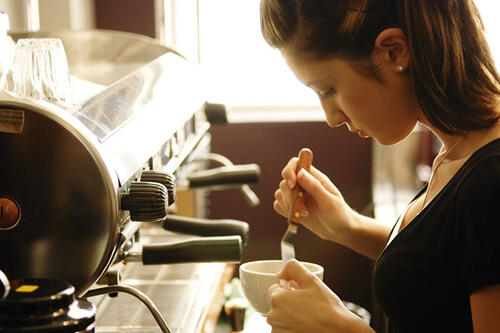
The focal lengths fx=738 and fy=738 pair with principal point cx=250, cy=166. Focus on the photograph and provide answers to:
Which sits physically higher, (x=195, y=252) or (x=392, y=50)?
(x=392, y=50)

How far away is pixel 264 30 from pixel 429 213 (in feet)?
1.12

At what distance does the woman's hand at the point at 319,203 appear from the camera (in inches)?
50.5

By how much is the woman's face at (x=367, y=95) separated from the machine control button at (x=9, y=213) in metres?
0.42

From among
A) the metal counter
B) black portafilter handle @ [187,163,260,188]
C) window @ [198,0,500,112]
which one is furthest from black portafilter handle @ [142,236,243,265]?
window @ [198,0,500,112]

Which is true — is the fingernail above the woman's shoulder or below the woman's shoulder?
below

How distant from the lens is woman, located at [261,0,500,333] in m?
0.91

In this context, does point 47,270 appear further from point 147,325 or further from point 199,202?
point 199,202

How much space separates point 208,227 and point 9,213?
572mm

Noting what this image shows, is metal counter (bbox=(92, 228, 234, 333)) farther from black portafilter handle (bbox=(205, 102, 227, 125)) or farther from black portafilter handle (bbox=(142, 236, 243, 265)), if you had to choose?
black portafilter handle (bbox=(205, 102, 227, 125))

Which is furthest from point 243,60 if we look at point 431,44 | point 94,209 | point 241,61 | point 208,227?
point 94,209

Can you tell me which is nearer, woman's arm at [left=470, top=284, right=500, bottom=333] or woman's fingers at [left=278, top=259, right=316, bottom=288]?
woman's arm at [left=470, top=284, right=500, bottom=333]

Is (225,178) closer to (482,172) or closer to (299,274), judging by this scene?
(299,274)

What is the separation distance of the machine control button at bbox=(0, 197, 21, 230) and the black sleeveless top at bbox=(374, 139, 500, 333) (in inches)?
18.3

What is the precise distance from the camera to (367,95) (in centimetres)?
97
